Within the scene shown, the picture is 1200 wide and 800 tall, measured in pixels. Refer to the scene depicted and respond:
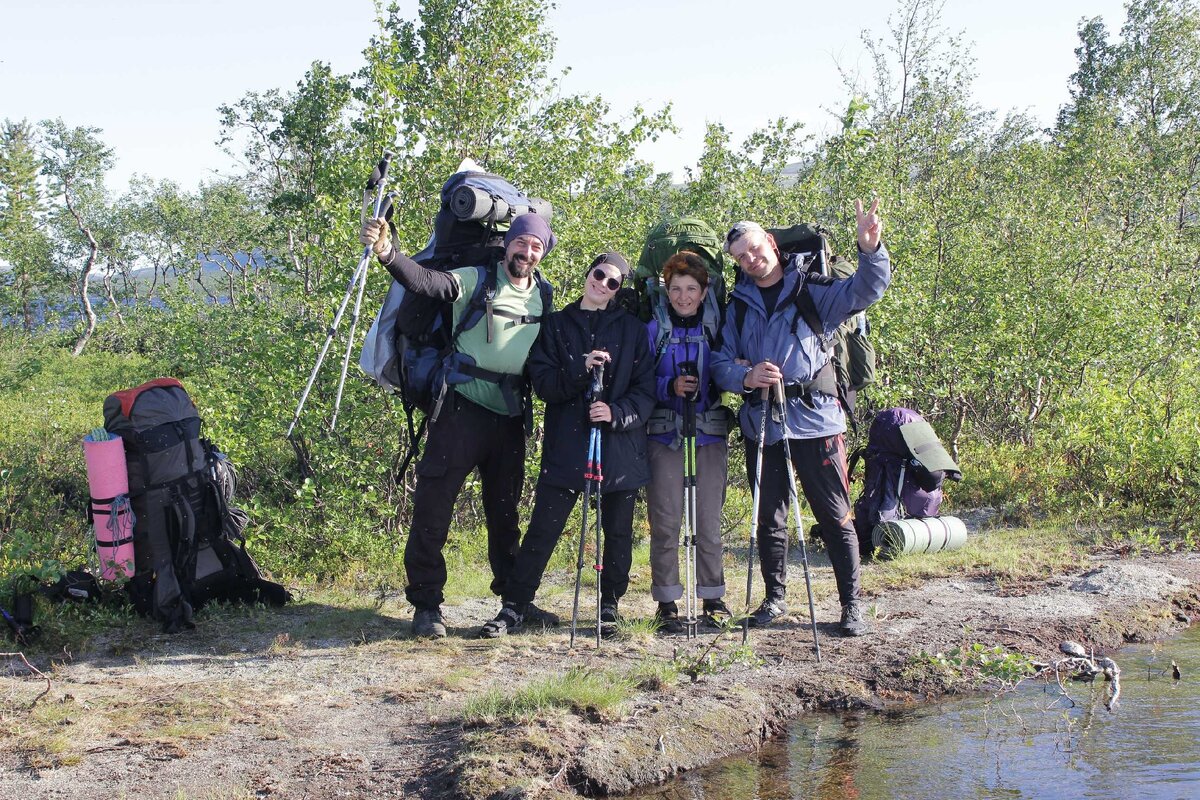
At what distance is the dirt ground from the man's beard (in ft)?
6.62

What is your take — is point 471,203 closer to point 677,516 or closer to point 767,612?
point 677,516

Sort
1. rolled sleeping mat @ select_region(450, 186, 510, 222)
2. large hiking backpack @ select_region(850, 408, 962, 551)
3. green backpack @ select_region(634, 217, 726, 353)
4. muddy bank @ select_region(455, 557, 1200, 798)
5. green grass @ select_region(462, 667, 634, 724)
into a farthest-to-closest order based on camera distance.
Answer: large hiking backpack @ select_region(850, 408, 962, 551)
green backpack @ select_region(634, 217, 726, 353)
rolled sleeping mat @ select_region(450, 186, 510, 222)
green grass @ select_region(462, 667, 634, 724)
muddy bank @ select_region(455, 557, 1200, 798)

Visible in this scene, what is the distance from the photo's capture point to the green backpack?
5.87m

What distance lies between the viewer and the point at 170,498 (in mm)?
5848

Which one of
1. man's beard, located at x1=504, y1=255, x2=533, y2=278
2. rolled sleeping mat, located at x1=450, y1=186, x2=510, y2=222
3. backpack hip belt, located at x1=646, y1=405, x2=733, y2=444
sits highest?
rolled sleeping mat, located at x1=450, y1=186, x2=510, y2=222

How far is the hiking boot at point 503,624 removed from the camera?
227 inches

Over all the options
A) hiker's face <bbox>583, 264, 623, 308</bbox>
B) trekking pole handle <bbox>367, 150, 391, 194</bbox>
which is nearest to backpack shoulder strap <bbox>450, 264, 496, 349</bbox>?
hiker's face <bbox>583, 264, 623, 308</bbox>

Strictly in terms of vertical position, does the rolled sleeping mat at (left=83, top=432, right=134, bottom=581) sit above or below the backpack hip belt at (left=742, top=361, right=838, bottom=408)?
below

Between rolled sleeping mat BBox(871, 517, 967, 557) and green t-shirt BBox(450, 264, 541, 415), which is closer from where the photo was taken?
green t-shirt BBox(450, 264, 541, 415)

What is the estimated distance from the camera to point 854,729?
475cm

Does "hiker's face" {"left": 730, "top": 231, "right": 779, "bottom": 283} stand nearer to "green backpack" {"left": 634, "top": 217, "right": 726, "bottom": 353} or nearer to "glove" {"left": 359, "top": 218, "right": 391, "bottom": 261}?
"green backpack" {"left": 634, "top": 217, "right": 726, "bottom": 353}

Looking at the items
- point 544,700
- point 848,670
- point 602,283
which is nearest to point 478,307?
point 602,283

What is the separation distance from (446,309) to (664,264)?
4.18ft

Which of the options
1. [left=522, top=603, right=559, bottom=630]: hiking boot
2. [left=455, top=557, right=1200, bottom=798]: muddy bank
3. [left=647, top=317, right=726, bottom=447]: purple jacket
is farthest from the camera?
[left=522, top=603, right=559, bottom=630]: hiking boot
